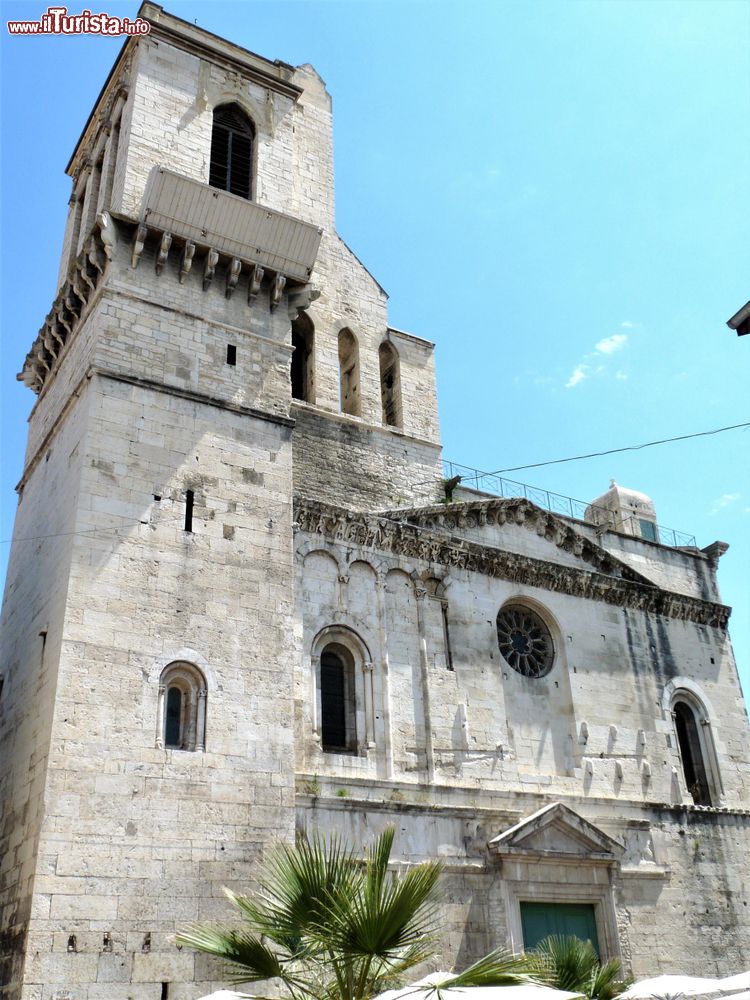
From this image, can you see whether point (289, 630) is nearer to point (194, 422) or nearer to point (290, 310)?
point (194, 422)

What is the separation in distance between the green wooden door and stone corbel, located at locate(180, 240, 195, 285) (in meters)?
12.3

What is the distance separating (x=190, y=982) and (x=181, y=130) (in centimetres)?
1475

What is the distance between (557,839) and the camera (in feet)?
55.0

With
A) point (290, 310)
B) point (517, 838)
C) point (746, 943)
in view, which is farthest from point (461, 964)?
point (290, 310)

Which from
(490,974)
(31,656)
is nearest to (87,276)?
(31,656)

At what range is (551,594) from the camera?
66.0ft

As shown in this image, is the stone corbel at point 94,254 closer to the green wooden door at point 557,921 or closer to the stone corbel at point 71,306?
the stone corbel at point 71,306

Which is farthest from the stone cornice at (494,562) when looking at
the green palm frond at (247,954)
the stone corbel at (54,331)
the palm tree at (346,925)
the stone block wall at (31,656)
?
the green palm frond at (247,954)

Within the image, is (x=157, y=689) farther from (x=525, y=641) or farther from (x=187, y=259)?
(x=525, y=641)

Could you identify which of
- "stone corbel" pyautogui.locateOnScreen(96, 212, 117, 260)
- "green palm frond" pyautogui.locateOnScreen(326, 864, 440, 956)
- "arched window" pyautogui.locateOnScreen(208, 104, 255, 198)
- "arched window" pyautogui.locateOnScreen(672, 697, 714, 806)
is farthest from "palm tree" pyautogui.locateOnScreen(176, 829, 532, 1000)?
"arched window" pyautogui.locateOnScreen(208, 104, 255, 198)

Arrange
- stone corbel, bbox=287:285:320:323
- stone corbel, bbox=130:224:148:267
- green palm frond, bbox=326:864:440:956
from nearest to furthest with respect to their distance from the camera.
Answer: green palm frond, bbox=326:864:440:956 → stone corbel, bbox=130:224:148:267 → stone corbel, bbox=287:285:320:323

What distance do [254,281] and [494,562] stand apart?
7149mm

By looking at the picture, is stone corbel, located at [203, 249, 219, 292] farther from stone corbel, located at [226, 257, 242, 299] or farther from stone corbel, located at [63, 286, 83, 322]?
stone corbel, located at [63, 286, 83, 322]

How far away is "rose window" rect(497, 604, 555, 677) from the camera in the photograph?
62.6 feet
